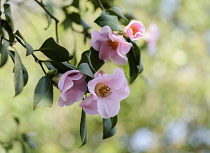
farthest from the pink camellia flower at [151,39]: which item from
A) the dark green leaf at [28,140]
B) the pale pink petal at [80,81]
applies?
the pale pink petal at [80,81]

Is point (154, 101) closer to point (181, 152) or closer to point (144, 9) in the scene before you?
point (181, 152)

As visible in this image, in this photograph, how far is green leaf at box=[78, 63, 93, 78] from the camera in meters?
0.60

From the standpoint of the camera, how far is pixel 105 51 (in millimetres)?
708

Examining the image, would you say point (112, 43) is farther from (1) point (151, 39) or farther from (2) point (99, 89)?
(1) point (151, 39)

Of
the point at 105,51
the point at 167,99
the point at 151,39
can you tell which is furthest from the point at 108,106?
the point at 167,99

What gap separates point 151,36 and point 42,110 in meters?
1.44

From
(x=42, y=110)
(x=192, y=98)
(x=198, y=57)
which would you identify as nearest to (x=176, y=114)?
(x=192, y=98)

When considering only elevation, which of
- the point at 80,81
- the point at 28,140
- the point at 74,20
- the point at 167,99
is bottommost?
the point at 167,99

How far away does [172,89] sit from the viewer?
3.32 meters

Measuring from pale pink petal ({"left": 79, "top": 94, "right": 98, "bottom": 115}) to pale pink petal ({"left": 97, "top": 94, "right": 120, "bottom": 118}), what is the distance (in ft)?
0.03

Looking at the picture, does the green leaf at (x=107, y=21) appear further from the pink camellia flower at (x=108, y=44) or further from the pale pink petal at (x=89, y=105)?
the pale pink petal at (x=89, y=105)

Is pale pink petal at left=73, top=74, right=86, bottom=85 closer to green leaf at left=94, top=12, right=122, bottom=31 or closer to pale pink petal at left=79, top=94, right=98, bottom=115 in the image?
pale pink petal at left=79, top=94, right=98, bottom=115

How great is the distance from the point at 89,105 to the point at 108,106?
31mm

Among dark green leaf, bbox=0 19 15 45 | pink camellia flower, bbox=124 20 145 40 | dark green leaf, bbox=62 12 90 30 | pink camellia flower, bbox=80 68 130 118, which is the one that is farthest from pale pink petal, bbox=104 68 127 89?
dark green leaf, bbox=62 12 90 30
